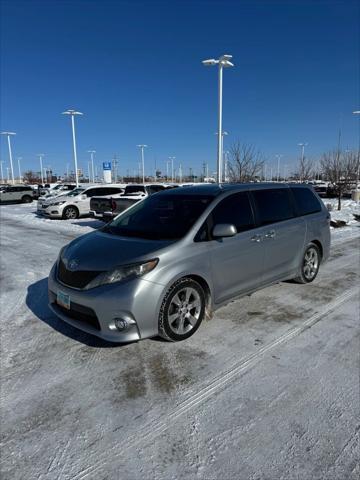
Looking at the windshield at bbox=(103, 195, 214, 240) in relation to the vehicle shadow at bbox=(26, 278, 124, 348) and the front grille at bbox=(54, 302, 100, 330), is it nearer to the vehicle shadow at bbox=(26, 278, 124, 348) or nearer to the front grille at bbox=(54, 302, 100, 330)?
the front grille at bbox=(54, 302, 100, 330)

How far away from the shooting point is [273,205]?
5055 millimetres

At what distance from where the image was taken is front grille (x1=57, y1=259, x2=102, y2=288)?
347cm

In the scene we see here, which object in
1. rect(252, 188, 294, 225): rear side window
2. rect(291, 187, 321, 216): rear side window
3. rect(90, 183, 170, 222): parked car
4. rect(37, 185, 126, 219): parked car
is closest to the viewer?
rect(252, 188, 294, 225): rear side window

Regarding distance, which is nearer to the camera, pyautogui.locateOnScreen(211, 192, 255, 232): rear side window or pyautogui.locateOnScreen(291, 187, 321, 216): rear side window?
pyautogui.locateOnScreen(211, 192, 255, 232): rear side window

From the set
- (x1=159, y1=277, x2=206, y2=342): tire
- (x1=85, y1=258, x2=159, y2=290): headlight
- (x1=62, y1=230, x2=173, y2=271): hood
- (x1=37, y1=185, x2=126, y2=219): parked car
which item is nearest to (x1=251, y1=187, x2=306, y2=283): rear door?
(x1=159, y1=277, x2=206, y2=342): tire

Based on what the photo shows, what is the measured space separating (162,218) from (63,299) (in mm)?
1526

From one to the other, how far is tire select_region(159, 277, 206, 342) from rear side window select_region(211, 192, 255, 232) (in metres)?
0.86

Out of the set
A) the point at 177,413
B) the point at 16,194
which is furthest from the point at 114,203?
the point at 16,194

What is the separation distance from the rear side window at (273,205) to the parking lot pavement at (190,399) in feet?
4.26

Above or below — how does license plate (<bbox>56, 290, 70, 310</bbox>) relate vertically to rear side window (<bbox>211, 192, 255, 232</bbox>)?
below

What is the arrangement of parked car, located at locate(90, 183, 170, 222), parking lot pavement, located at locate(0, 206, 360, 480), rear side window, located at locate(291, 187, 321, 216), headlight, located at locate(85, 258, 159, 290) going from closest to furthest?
parking lot pavement, located at locate(0, 206, 360, 480) < headlight, located at locate(85, 258, 159, 290) < rear side window, located at locate(291, 187, 321, 216) < parked car, located at locate(90, 183, 170, 222)

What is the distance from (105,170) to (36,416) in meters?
35.4

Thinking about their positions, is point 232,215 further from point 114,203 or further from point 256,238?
point 114,203

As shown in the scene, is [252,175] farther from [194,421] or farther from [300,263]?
[194,421]
